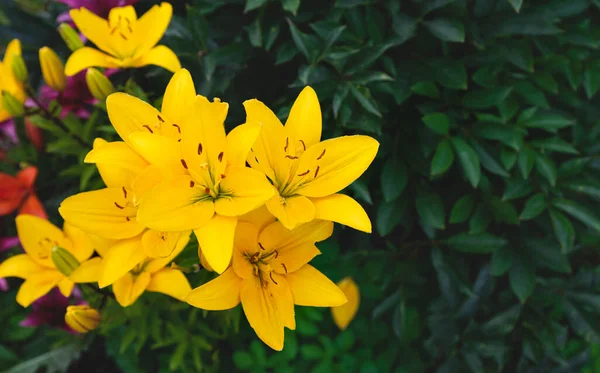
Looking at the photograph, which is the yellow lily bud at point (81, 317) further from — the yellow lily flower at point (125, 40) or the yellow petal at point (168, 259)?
the yellow lily flower at point (125, 40)

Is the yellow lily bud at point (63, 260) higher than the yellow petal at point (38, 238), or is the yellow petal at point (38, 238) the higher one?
the yellow lily bud at point (63, 260)

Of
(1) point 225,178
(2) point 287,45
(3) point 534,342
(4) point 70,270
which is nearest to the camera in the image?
(1) point 225,178

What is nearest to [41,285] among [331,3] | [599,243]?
[331,3]

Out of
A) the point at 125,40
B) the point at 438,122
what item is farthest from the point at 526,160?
the point at 125,40

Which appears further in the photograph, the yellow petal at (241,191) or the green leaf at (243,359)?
the green leaf at (243,359)

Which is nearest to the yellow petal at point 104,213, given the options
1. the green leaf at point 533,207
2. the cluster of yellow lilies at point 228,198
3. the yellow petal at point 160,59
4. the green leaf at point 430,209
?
the cluster of yellow lilies at point 228,198

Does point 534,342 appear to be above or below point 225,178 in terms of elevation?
below

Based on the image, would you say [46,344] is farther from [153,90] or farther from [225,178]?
[225,178]
